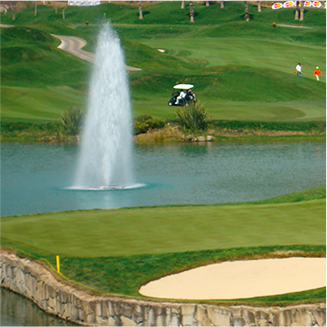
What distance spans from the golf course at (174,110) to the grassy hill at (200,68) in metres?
0.18

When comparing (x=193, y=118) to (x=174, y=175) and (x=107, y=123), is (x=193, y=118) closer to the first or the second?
(x=174, y=175)

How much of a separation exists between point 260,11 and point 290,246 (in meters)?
129

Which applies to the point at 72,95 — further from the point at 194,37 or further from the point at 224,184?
the point at 194,37

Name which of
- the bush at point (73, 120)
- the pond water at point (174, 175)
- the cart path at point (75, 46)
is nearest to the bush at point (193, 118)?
the pond water at point (174, 175)

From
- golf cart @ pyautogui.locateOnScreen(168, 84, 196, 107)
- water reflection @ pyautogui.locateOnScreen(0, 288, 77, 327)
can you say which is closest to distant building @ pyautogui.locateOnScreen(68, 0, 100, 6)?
golf cart @ pyautogui.locateOnScreen(168, 84, 196, 107)

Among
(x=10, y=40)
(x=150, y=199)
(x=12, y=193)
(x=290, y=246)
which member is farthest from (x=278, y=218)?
(x=10, y=40)

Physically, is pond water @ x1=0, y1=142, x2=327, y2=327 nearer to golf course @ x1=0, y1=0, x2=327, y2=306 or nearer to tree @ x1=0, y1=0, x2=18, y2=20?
golf course @ x1=0, y1=0, x2=327, y2=306

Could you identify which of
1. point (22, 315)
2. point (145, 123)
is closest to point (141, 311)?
point (22, 315)

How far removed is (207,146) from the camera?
42.7 meters

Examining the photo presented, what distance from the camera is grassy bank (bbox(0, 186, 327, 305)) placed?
12992mm

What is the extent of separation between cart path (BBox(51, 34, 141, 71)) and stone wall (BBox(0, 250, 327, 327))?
62744mm

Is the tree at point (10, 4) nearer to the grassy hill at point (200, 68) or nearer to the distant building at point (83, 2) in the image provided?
the distant building at point (83, 2)

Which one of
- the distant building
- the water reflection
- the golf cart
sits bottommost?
the golf cart

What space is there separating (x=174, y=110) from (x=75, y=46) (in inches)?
1540
